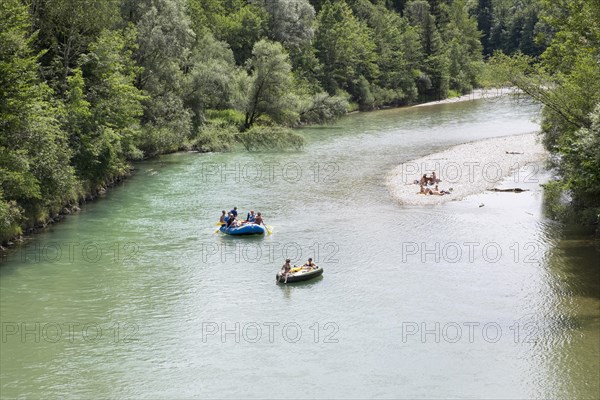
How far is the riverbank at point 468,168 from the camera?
47094 millimetres

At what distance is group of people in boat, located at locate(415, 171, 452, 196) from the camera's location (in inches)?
1829

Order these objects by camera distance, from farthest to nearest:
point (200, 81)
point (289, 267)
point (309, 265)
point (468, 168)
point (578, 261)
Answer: point (200, 81)
point (468, 168)
point (578, 261)
point (309, 265)
point (289, 267)

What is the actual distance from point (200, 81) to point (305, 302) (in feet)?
131

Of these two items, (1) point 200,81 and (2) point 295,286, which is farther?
(1) point 200,81

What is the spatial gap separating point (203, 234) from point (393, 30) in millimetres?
91545

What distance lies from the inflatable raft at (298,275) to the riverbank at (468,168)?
1540 cm

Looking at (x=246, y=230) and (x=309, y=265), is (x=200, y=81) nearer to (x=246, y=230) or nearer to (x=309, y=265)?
(x=246, y=230)

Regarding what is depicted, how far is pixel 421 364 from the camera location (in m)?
23.4

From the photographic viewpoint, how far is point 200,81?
6431 centimetres

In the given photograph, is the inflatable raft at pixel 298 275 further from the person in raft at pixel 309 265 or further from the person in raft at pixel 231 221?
the person in raft at pixel 231 221

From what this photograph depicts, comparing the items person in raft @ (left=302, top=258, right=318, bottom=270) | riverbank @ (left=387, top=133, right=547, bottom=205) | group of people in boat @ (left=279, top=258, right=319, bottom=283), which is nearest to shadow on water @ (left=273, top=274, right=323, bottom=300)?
group of people in boat @ (left=279, top=258, right=319, bottom=283)

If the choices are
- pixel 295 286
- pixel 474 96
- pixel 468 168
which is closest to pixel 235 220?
pixel 295 286

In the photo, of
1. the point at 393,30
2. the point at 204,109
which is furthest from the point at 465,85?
the point at 204,109

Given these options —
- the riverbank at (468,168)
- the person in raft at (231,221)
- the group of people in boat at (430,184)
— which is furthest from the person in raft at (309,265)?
the group of people in boat at (430,184)
